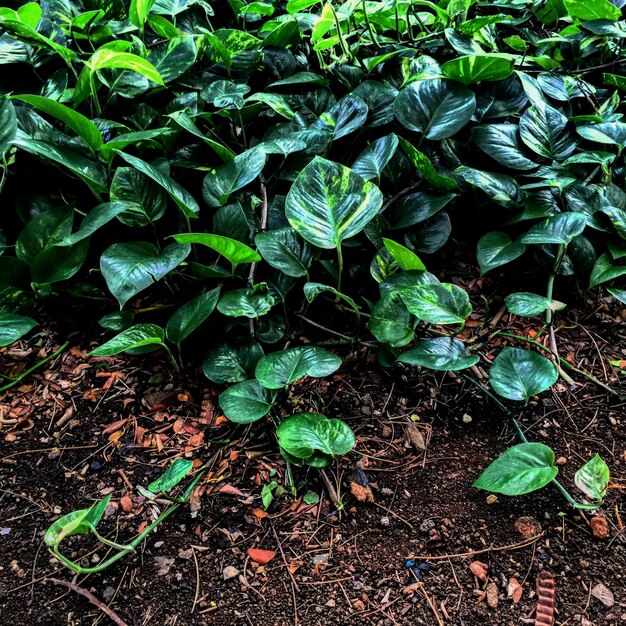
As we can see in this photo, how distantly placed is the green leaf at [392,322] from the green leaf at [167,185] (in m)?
0.56

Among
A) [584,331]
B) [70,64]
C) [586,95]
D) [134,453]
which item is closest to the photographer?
[134,453]

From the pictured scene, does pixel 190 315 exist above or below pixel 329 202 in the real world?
below

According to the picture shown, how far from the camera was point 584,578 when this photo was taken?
0.97m

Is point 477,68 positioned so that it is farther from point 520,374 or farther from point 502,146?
point 520,374

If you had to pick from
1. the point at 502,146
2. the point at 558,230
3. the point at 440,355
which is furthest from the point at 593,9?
the point at 440,355

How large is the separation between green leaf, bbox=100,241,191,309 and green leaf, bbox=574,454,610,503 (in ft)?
3.29

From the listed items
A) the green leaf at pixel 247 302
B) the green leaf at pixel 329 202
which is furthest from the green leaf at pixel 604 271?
the green leaf at pixel 247 302

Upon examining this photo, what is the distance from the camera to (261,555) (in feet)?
3.38

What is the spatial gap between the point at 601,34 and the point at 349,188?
125 centimetres

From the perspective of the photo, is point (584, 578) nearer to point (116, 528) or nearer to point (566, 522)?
point (566, 522)

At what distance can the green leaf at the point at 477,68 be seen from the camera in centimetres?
148

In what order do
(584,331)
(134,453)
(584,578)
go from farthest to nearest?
(584,331) < (134,453) < (584,578)

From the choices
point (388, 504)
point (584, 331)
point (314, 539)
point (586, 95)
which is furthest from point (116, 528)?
point (586, 95)

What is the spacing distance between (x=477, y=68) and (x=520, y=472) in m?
→ 1.18
